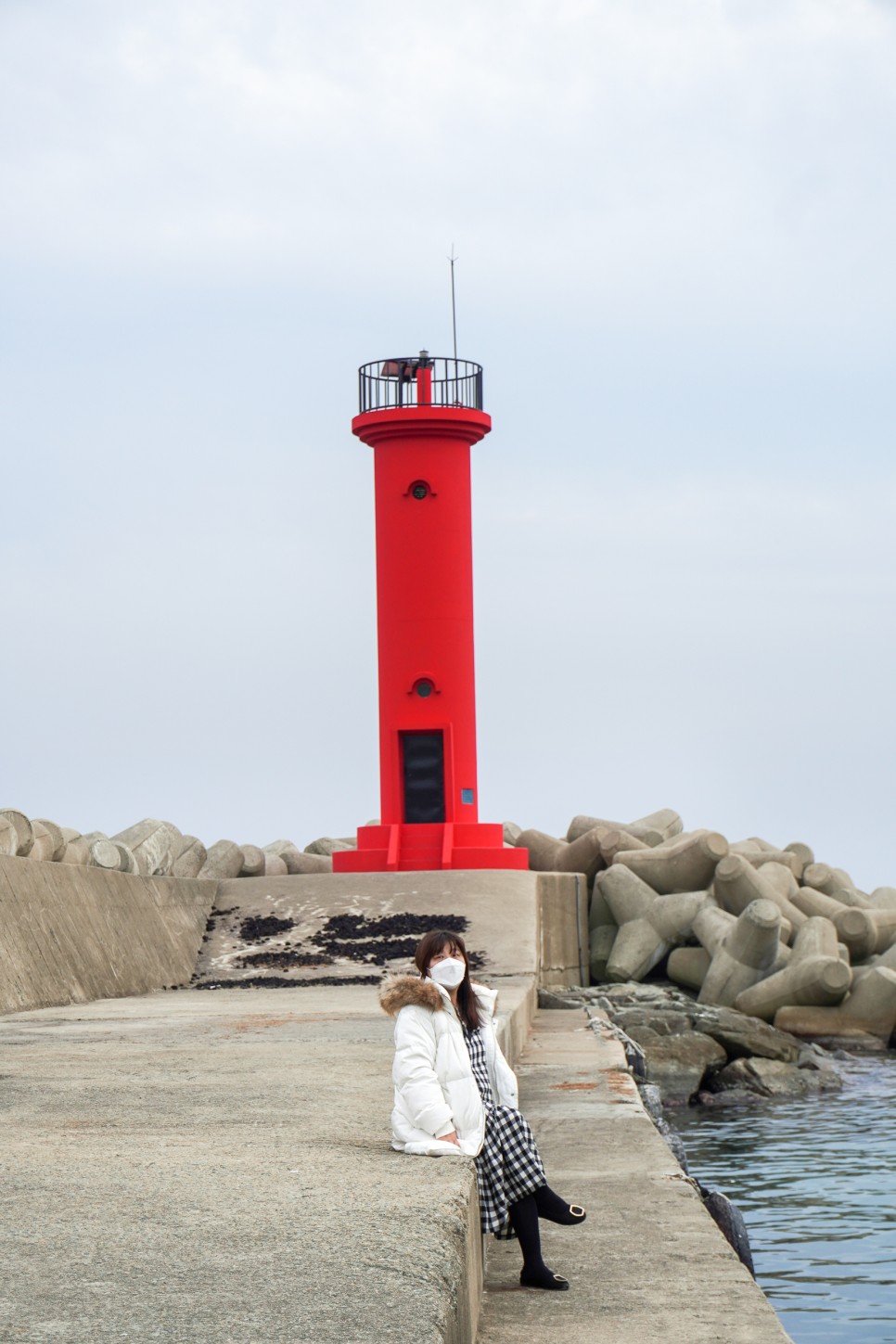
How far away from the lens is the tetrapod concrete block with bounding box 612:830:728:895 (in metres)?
20.3

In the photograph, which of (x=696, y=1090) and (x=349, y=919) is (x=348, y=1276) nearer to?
(x=696, y=1090)

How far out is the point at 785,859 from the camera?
2289 centimetres

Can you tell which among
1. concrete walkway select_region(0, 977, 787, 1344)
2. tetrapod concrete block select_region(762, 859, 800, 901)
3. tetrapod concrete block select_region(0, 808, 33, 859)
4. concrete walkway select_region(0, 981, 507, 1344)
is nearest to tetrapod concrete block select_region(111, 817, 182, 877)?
tetrapod concrete block select_region(0, 808, 33, 859)

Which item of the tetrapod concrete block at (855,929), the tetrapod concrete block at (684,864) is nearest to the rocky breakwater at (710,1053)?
the tetrapod concrete block at (855,929)

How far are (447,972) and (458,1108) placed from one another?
0.42m

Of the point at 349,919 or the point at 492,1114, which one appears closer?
the point at 492,1114

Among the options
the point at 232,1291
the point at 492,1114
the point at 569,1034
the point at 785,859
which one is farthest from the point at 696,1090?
the point at 232,1291

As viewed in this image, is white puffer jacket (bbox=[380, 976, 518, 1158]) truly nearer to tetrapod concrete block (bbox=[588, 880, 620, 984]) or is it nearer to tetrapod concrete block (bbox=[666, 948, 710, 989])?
tetrapod concrete block (bbox=[666, 948, 710, 989])

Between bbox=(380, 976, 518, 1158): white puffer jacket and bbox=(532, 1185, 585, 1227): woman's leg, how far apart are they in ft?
1.00

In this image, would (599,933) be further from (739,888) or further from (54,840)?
(54,840)

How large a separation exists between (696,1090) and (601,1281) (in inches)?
390

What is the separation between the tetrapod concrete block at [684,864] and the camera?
2031 centimetres

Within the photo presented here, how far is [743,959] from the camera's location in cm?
1806

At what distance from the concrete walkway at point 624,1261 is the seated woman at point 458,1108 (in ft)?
0.69
